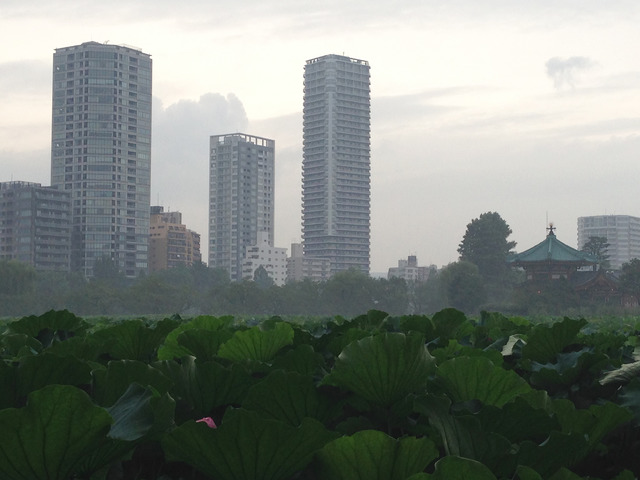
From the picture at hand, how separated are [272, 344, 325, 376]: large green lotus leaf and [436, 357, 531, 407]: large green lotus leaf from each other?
0.68 feet

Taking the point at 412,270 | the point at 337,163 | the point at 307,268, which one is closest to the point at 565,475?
the point at 307,268

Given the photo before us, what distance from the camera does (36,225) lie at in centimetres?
7044

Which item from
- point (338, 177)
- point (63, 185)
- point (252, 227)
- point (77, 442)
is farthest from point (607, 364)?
point (252, 227)

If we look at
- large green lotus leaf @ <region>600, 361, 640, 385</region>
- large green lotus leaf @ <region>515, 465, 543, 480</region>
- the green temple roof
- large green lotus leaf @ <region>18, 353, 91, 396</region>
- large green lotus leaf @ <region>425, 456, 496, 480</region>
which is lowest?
large green lotus leaf @ <region>600, 361, 640, 385</region>

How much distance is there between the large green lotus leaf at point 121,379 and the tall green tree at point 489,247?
55.1 m

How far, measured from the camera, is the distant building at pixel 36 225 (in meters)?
70.4

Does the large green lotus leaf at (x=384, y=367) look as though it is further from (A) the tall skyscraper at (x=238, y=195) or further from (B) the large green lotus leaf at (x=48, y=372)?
(A) the tall skyscraper at (x=238, y=195)

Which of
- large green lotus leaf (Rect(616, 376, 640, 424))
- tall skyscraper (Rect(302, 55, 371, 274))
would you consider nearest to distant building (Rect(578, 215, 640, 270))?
tall skyscraper (Rect(302, 55, 371, 274))

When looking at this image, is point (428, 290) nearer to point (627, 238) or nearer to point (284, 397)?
point (284, 397)

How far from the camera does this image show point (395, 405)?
36.2 inches

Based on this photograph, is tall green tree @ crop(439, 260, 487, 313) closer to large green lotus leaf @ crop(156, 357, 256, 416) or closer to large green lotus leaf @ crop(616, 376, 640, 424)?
large green lotus leaf @ crop(616, 376, 640, 424)

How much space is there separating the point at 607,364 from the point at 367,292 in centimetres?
4964

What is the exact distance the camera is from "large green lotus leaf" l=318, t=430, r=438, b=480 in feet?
1.93

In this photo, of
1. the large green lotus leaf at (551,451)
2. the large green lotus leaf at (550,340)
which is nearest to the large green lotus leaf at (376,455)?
the large green lotus leaf at (551,451)
